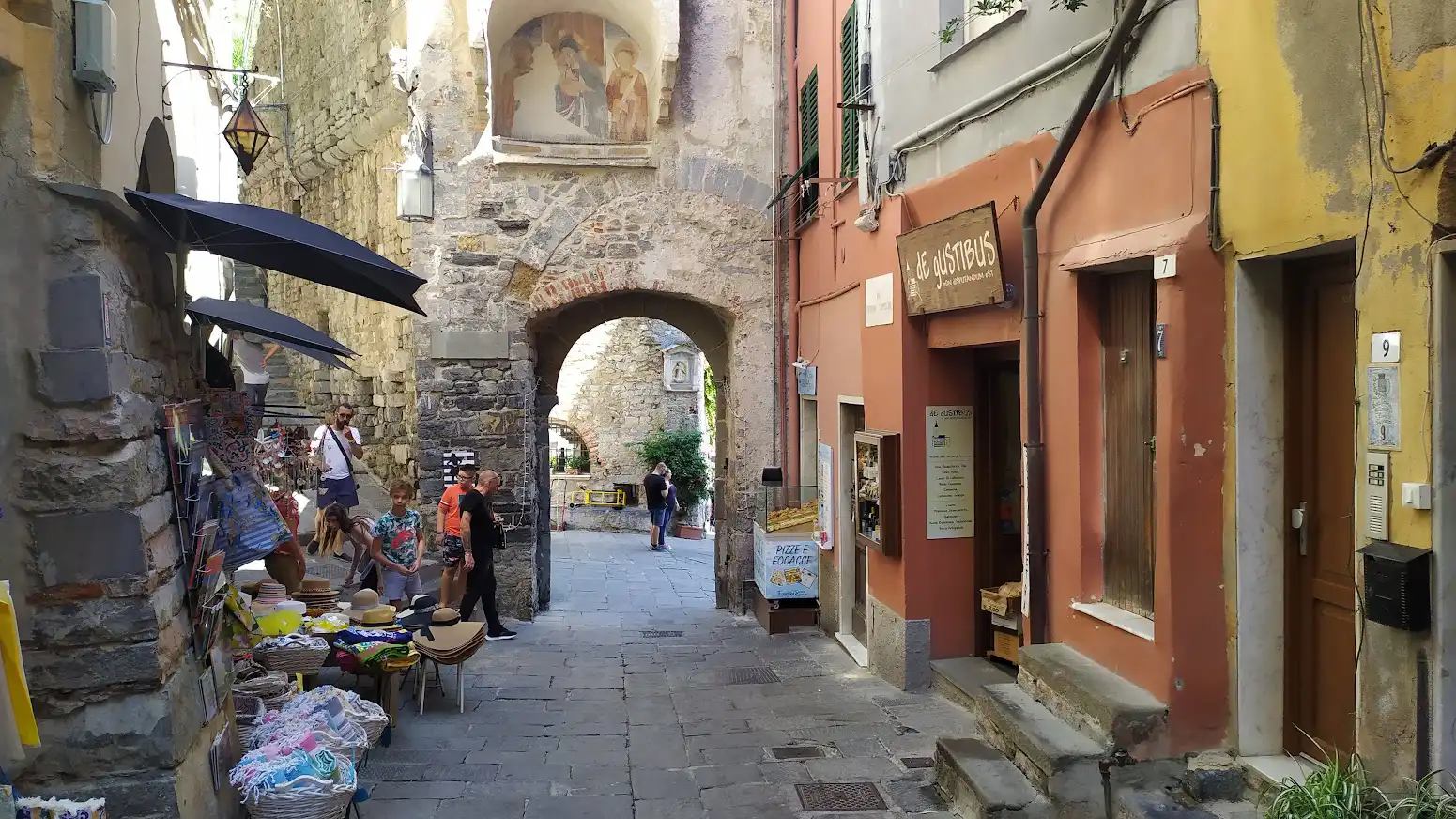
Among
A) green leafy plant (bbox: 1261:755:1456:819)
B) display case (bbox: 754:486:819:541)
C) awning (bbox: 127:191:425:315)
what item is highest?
awning (bbox: 127:191:425:315)

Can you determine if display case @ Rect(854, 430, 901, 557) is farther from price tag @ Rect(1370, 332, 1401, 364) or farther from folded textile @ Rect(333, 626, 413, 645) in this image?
price tag @ Rect(1370, 332, 1401, 364)

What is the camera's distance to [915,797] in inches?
200

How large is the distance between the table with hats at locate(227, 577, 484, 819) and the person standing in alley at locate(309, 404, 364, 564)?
98.0 inches

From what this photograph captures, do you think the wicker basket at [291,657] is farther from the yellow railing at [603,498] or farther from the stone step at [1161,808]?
the yellow railing at [603,498]

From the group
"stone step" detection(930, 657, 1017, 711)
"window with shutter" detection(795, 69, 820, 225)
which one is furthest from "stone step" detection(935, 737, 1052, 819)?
"window with shutter" detection(795, 69, 820, 225)

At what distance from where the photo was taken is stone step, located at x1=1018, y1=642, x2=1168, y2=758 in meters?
4.27

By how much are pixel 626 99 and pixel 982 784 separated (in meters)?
8.53

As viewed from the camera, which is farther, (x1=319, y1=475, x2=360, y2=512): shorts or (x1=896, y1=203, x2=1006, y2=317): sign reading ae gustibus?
(x1=319, y1=475, x2=360, y2=512): shorts

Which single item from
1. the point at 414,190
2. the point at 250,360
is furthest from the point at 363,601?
the point at 414,190

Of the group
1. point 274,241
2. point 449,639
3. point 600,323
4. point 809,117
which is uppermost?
point 809,117

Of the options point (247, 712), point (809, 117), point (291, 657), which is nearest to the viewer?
point (247, 712)

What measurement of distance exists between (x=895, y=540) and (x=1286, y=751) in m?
3.24

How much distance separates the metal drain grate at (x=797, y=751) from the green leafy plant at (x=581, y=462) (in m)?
18.7

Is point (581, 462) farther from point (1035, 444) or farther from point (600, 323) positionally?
point (1035, 444)
